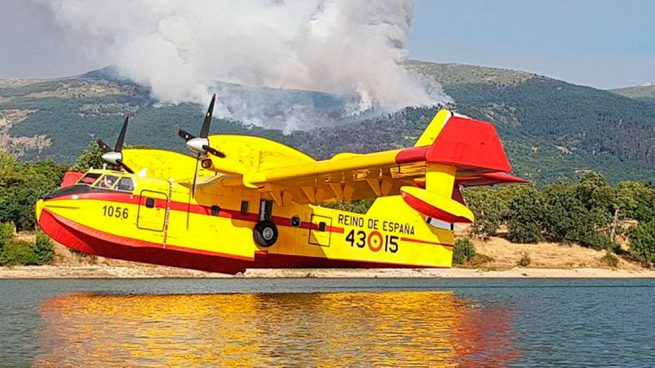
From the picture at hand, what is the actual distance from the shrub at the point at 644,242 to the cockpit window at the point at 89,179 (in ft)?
237

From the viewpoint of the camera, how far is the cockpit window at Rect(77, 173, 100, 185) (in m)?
35.5

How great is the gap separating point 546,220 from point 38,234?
54673mm

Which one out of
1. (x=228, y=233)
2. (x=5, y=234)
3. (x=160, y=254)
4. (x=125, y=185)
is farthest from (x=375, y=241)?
(x=5, y=234)

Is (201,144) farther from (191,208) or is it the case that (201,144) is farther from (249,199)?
(249,199)

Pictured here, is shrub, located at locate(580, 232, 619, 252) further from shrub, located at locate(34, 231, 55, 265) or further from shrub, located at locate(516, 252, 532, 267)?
shrub, located at locate(34, 231, 55, 265)

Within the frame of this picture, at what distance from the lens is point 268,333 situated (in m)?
25.5

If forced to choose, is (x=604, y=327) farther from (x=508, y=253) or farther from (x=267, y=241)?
(x=508, y=253)

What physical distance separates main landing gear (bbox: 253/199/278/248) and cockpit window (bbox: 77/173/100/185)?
6718mm

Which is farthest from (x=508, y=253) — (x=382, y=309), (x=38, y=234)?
(x=382, y=309)

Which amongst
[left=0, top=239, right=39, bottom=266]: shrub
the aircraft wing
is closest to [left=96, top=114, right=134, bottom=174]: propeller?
the aircraft wing

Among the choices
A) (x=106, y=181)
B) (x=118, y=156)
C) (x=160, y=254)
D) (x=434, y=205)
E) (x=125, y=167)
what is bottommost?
(x=160, y=254)

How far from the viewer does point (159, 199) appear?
35812 mm

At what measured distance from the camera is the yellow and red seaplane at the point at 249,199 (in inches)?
1246

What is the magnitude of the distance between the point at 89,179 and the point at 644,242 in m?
73.3
